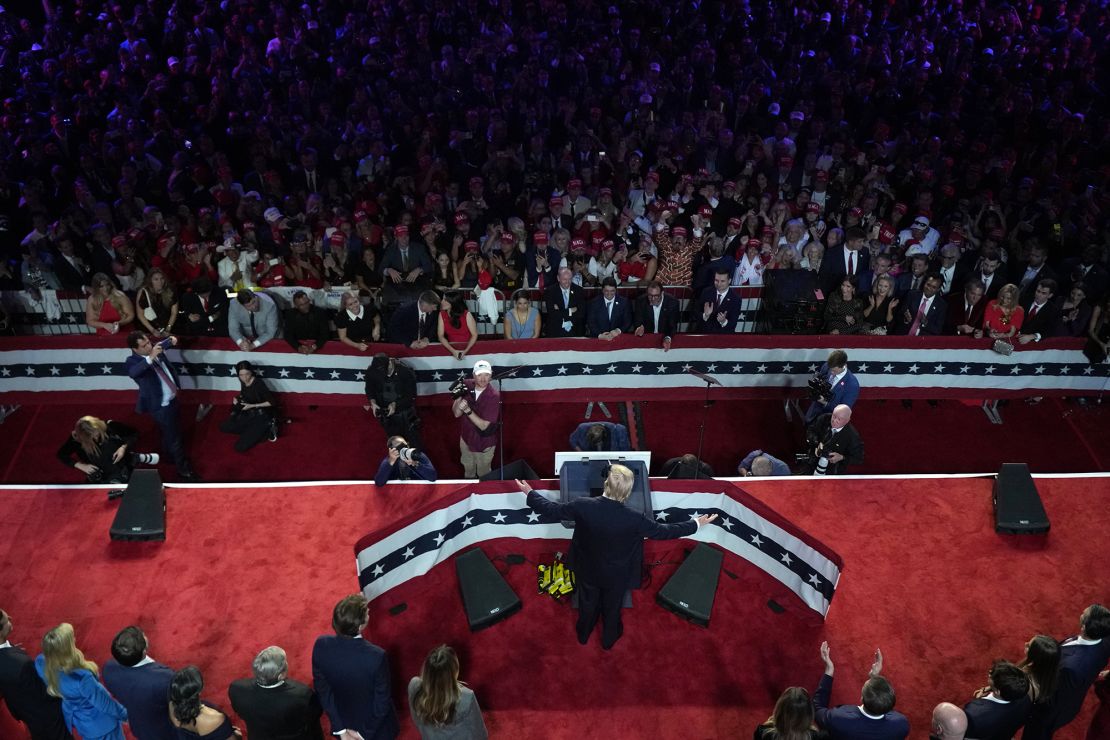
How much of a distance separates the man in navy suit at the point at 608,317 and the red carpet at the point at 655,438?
3.39ft

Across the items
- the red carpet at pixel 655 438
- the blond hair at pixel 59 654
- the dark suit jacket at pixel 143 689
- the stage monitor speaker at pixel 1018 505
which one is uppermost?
the blond hair at pixel 59 654

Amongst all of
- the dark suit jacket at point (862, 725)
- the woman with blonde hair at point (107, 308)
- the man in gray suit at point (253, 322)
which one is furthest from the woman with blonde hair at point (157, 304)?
the dark suit jacket at point (862, 725)

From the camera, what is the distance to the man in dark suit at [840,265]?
991 cm

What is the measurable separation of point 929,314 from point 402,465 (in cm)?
623

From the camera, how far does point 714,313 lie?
30.9 feet

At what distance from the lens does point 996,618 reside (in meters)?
6.34

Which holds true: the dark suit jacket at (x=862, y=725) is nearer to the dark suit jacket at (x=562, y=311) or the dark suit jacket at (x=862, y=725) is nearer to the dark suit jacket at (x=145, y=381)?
the dark suit jacket at (x=562, y=311)

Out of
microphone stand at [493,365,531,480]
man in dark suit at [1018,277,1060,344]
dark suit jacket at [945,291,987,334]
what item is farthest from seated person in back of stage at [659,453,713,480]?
man in dark suit at [1018,277,1060,344]

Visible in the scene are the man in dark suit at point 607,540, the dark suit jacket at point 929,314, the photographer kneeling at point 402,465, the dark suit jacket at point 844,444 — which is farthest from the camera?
the dark suit jacket at point 929,314

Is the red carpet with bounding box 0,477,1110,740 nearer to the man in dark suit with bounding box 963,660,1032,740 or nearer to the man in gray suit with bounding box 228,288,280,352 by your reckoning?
the man in dark suit with bounding box 963,660,1032,740

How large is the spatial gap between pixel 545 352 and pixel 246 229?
13.8ft

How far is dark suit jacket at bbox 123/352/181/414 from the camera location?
25.3 ft

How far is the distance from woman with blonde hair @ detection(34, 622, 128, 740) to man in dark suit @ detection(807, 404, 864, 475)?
5842 mm

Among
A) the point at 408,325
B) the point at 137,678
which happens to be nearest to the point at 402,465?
the point at 408,325
